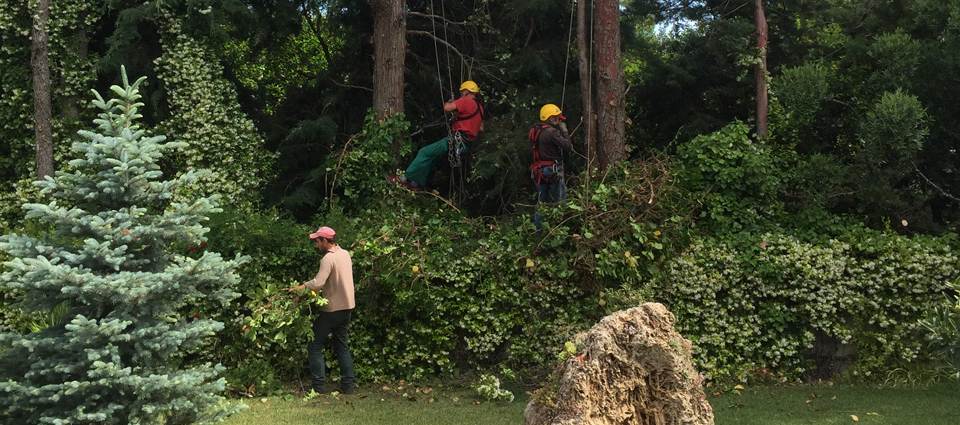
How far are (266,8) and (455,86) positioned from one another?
3326mm

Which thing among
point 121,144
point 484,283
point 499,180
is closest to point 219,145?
point 499,180

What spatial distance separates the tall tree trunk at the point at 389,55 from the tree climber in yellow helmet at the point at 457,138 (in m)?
0.81

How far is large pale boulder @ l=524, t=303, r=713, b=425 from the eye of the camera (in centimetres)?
518

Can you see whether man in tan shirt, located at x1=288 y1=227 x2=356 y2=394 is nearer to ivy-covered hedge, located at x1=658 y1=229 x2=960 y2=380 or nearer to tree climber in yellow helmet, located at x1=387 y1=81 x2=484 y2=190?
tree climber in yellow helmet, located at x1=387 y1=81 x2=484 y2=190

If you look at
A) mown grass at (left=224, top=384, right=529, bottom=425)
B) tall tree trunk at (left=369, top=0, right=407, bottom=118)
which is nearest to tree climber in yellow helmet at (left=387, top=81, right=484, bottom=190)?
tall tree trunk at (left=369, top=0, right=407, bottom=118)

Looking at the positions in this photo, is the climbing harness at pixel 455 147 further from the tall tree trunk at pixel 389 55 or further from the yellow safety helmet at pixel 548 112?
the yellow safety helmet at pixel 548 112

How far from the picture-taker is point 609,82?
10.9 m

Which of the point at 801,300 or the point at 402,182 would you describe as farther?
the point at 402,182

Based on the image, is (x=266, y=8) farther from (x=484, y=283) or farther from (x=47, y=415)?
(x=47, y=415)

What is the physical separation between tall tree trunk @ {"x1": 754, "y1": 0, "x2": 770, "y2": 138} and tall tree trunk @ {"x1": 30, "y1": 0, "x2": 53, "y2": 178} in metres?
10.1

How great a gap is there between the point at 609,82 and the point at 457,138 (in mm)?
2305

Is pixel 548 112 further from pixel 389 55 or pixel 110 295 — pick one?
pixel 110 295

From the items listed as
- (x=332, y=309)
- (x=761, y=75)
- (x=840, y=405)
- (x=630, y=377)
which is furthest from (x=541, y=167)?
(x=630, y=377)

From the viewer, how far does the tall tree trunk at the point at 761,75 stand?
10.9 metres
